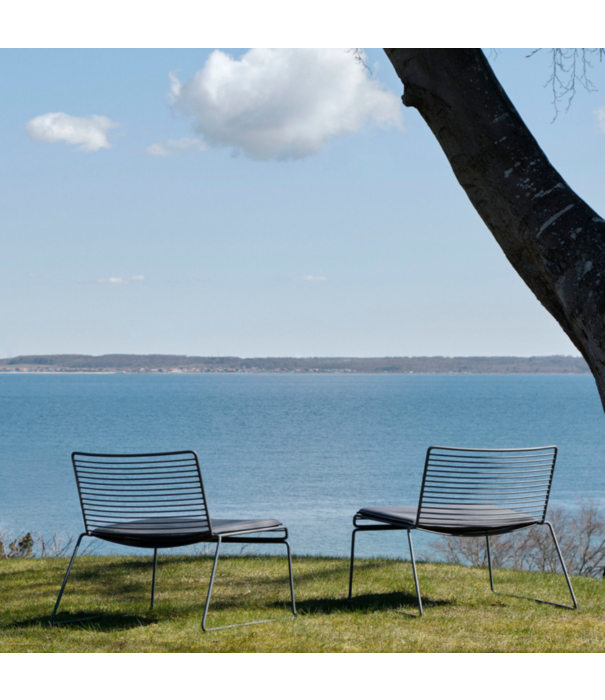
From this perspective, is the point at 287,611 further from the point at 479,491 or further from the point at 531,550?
the point at 531,550

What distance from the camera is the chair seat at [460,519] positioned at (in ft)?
11.7

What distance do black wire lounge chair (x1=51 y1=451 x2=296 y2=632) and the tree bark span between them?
1.66 metres

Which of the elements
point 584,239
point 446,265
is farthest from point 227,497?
point 446,265

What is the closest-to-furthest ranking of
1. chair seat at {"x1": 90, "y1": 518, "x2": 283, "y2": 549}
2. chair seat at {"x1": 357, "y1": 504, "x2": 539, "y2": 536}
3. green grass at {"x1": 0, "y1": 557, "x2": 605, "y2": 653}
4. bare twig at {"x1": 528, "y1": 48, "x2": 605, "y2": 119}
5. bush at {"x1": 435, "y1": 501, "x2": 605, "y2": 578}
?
green grass at {"x1": 0, "y1": 557, "x2": 605, "y2": 653} → chair seat at {"x1": 90, "y1": 518, "x2": 283, "y2": 549} → chair seat at {"x1": 357, "y1": 504, "x2": 539, "y2": 536} → bare twig at {"x1": 528, "y1": 48, "x2": 605, "y2": 119} → bush at {"x1": 435, "y1": 501, "x2": 605, "y2": 578}

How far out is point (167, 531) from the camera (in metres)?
3.30

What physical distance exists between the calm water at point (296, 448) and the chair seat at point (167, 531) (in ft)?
37.7

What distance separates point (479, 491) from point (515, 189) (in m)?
2.16

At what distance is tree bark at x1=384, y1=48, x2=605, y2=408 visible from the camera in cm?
206

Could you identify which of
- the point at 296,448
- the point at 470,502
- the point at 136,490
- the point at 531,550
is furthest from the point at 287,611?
the point at 296,448

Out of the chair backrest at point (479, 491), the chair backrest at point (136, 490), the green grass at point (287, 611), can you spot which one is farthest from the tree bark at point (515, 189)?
the chair backrest at point (136, 490)

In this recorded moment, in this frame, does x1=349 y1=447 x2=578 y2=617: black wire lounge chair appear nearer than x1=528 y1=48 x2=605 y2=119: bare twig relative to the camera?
Yes

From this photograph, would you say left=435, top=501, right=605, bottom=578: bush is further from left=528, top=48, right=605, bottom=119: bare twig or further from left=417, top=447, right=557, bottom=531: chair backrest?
left=528, top=48, right=605, bottom=119: bare twig

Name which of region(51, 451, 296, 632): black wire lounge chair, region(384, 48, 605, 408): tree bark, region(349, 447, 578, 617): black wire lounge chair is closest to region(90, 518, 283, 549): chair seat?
region(51, 451, 296, 632): black wire lounge chair
